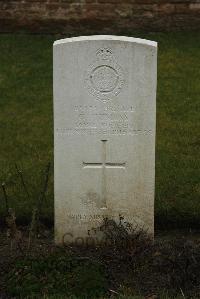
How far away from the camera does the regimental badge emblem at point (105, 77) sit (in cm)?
507

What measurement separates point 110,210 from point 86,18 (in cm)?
820

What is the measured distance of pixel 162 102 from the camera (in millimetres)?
9281

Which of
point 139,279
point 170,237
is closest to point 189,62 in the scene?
point 170,237

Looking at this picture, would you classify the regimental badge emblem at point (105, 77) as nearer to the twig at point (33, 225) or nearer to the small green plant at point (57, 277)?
the twig at point (33, 225)

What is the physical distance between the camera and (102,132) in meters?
5.14

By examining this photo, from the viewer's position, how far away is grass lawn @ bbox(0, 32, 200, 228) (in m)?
6.17

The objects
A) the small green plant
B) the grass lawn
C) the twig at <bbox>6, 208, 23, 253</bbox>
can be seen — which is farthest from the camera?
the grass lawn

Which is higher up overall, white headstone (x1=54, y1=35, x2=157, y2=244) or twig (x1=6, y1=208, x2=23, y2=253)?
white headstone (x1=54, y1=35, x2=157, y2=244)

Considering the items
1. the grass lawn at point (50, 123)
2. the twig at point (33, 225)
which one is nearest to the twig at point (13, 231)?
the twig at point (33, 225)

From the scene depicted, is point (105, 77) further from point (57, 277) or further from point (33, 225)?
point (57, 277)

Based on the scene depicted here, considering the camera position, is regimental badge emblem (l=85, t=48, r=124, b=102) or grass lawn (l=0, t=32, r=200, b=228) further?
grass lawn (l=0, t=32, r=200, b=228)

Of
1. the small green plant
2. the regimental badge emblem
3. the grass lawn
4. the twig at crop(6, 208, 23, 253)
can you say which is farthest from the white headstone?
the grass lawn

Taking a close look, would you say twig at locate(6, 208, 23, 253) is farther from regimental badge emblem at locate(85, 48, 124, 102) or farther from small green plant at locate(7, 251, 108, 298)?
regimental badge emblem at locate(85, 48, 124, 102)

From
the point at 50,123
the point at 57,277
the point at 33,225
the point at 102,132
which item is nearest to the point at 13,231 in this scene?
the point at 33,225
